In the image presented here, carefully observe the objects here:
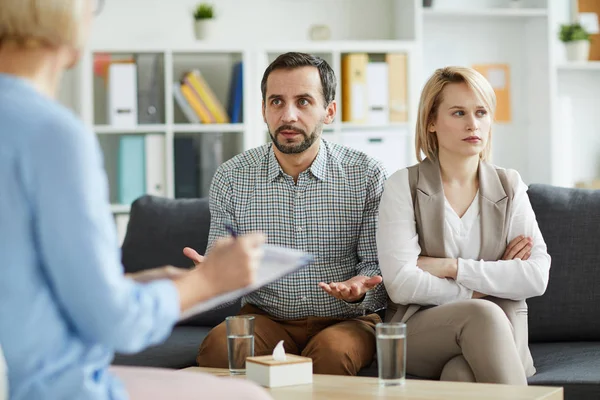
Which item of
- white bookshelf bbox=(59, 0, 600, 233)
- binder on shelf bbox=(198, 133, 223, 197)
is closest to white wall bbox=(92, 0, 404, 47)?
white bookshelf bbox=(59, 0, 600, 233)

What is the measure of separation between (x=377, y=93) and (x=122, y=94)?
1.31 m

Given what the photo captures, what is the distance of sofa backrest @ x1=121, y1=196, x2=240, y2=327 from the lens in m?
2.87

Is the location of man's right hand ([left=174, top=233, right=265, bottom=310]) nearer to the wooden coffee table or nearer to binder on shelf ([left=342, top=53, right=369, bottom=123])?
the wooden coffee table

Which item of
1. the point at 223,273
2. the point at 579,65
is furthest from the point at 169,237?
the point at 579,65

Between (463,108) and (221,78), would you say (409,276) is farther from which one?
(221,78)

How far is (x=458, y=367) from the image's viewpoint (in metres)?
2.08

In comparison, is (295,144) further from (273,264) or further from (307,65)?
(273,264)

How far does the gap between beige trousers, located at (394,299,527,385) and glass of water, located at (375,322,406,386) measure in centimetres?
31

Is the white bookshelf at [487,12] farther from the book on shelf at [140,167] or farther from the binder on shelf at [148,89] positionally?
the book on shelf at [140,167]

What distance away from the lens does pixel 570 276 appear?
257 cm

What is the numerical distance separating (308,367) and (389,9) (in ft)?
10.8

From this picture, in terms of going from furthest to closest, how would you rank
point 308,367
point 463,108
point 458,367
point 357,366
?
point 463,108 → point 357,366 → point 458,367 → point 308,367

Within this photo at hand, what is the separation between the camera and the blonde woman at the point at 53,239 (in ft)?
3.27

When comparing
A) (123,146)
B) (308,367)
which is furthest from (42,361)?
(123,146)
